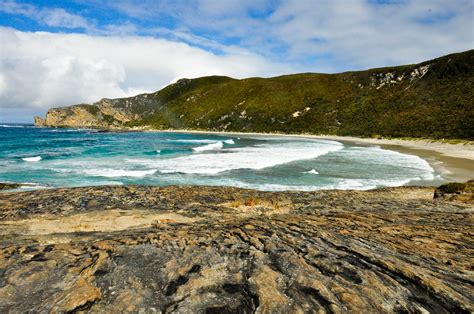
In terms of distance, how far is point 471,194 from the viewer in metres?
12.6

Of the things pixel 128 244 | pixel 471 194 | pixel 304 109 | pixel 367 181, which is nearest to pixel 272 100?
pixel 304 109

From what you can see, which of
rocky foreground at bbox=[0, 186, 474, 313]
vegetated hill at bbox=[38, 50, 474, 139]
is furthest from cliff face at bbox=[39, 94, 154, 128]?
rocky foreground at bbox=[0, 186, 474, 313]

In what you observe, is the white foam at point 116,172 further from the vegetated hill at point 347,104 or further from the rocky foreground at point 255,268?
the vegetated hill at point 347,104

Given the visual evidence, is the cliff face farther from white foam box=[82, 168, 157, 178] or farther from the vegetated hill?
white foam box=[82, 168, 157, 178]

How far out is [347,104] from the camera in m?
113

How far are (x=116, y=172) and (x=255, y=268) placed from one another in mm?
24549

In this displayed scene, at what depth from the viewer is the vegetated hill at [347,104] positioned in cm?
8086

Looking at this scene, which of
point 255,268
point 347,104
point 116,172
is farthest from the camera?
point 347,104

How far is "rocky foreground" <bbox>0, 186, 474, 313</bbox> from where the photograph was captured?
12.1ft

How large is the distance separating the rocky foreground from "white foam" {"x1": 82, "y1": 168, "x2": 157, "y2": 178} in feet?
55.4

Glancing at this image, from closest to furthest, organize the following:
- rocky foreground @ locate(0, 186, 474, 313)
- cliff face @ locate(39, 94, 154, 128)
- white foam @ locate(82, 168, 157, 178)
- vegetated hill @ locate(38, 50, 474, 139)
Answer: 1. rocky foreground @ locate(0, 186, 474, 313)
2. white foam @ locate(82, 168, 157, 178)
3. vegetated hill @ locate(38, 50, 474, 139)
4. cliff face @ locate(39, 94, 154, 128)

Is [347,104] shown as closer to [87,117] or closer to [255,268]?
[255,268]

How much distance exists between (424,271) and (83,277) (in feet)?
17.7

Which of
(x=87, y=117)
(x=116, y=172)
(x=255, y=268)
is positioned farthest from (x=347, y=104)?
(x=87, y=117)
